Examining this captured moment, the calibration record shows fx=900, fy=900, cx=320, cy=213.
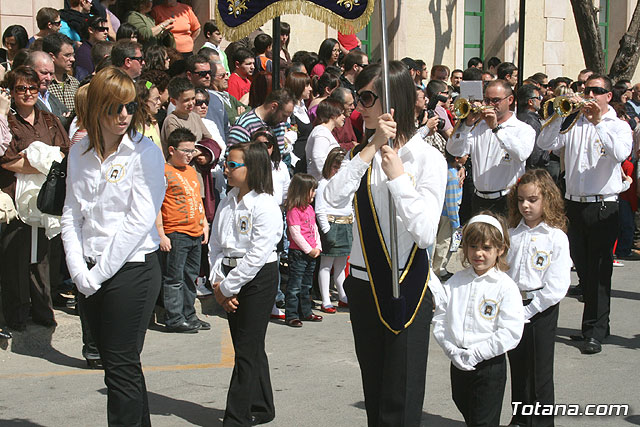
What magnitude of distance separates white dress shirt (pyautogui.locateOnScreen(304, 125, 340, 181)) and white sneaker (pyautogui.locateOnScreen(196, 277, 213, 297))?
1601mm

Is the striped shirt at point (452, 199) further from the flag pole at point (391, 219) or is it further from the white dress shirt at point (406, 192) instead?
the flag pole at point (391, 219)

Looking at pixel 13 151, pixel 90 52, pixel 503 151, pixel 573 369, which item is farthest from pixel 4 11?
pixel 573 369

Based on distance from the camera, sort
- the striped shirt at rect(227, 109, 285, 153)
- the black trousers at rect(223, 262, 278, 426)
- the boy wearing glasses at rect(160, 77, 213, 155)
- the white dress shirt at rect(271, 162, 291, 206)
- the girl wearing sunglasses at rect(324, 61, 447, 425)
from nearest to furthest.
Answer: the girl wearing sunglasses at rect(324, 61, 447, 425)
the black trousers at rect(223, 262, 278, 426)
the boy wearing glasses at rect(160, 77, 213, 155)
the white dress shirt at rect(271, 162, 291, 206)
the striped shirt at rect(227, 109, 285, 153)

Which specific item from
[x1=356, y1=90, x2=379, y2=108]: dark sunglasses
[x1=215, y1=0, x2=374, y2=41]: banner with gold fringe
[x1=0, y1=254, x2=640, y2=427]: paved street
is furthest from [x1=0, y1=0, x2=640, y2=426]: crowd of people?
[x1=215, y1=0, x2=374, y2=41]: banner with gold fringe

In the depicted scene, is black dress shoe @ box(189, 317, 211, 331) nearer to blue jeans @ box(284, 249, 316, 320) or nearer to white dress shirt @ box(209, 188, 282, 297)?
blue jeans @ box(284, 249, 316, 320)

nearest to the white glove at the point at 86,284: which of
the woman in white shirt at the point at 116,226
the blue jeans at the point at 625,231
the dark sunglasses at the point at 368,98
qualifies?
the woman in white shirt at the point at 116,226

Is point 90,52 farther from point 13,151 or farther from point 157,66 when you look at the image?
point 13,151

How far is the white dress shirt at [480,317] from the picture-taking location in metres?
5.01

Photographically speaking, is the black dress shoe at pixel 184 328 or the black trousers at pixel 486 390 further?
the black dress shoe at pixel 184 328

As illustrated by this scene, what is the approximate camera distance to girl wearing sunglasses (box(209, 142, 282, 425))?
18.2ft

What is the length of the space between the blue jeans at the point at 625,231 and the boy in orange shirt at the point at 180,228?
6441mm

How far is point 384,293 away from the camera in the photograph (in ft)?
14.1

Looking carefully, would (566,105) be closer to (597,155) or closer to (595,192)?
(597,155)

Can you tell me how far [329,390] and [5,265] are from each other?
2.79 m
